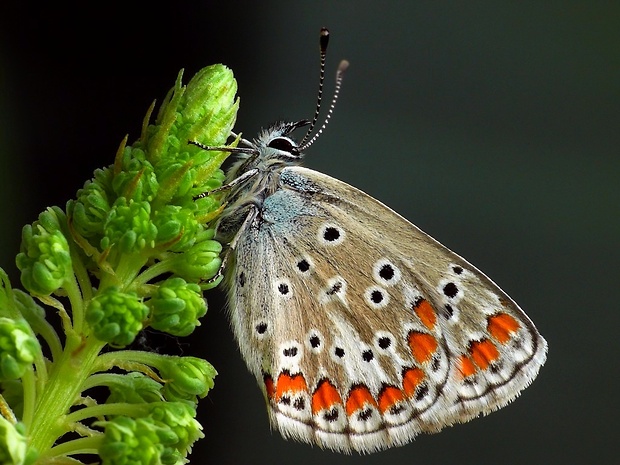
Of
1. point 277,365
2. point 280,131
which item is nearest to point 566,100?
point 280,131

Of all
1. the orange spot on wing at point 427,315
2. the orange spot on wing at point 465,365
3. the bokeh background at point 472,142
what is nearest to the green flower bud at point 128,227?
the orange spot on wing at point 427,315

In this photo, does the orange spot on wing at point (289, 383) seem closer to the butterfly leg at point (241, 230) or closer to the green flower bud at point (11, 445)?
the butterfly leg at point (241, 230)

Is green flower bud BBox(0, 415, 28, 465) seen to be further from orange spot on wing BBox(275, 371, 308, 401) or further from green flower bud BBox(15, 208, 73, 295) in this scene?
orange spot on wing BBox(275, 371, 308, 401)

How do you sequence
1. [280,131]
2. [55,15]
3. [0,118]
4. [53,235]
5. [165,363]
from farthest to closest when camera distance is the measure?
[55,15] < [0,118] < [280,131] < [165,363] < [53,235]

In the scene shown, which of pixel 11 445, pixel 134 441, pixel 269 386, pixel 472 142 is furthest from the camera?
pixel 472 142

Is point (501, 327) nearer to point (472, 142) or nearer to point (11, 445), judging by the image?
point (11, 445)

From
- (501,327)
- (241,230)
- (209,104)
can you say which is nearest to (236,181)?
(241,230)

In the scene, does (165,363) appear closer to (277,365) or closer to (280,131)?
(277,365)

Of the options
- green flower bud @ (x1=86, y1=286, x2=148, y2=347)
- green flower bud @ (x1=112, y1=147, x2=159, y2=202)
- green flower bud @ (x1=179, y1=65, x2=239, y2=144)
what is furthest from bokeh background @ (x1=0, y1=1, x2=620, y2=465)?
green flower bud @ (x1=86, y1=286, x2=148, y2=347)
